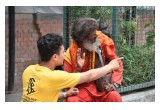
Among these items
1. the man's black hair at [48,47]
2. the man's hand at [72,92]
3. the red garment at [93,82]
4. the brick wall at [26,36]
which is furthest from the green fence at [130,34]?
the man's black hair at [48,47]

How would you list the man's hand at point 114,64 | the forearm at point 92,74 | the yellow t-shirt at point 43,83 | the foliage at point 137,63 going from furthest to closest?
the foliage at point 137,63 → the man's hand at point 114,64 → the forearm at point 92,74 → the yellow t-shirt at point 43,83

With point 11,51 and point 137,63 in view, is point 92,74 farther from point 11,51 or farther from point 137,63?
point 11,51

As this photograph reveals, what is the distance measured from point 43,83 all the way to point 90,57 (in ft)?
2.37

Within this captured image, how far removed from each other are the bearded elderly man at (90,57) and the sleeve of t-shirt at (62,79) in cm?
35

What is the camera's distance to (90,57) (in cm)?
354

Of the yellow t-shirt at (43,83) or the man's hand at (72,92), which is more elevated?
the yellow t-shirt at (43,83)

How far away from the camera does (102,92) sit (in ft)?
11.5

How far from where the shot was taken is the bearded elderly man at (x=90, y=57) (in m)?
3.42

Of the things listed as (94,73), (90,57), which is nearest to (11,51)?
(90,57)

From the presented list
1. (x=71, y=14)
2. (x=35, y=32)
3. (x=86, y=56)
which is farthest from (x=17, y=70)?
(x=86, y=56)

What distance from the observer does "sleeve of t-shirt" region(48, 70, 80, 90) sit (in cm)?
298

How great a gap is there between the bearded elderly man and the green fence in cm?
145

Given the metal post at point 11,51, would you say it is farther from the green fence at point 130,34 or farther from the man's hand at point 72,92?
the man's hand at point 72,92

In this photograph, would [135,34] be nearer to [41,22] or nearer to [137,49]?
[137,49]
